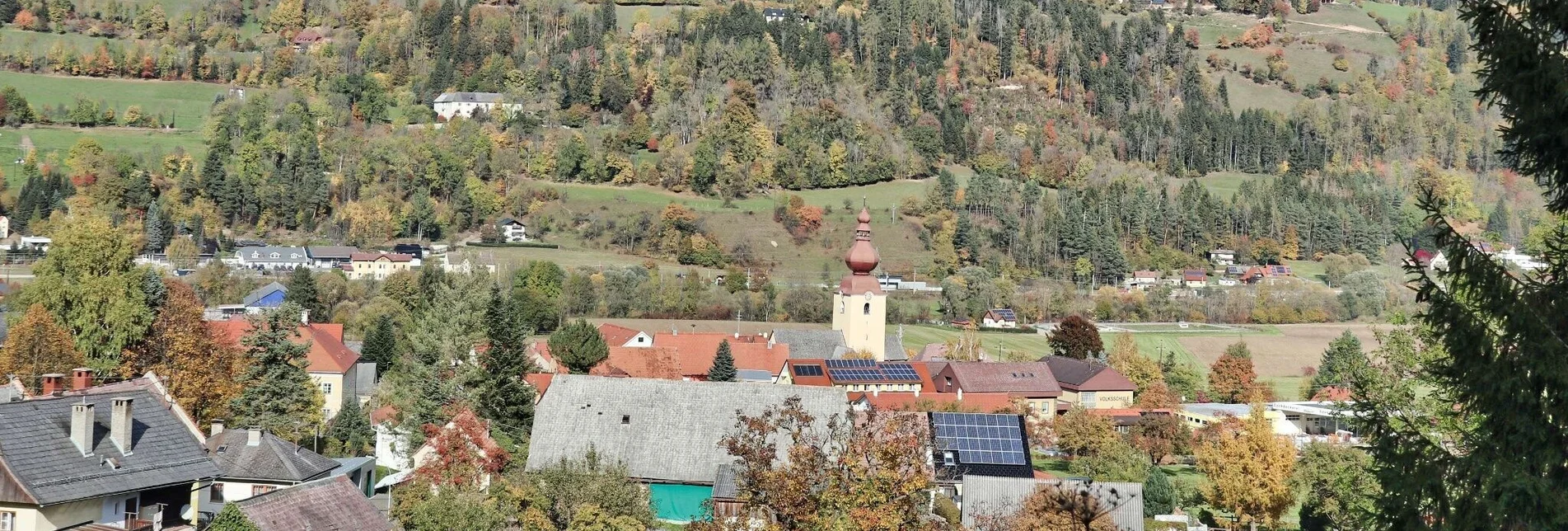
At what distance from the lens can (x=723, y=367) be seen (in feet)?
221

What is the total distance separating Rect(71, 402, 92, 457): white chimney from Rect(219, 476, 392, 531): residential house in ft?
10.6

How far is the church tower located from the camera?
7956 cm

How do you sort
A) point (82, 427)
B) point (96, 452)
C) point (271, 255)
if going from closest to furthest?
point (82, 427) < point (96, 452) < point (271, 255)

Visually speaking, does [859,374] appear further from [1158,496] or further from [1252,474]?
[1252,474]

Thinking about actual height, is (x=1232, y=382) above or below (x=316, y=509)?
below

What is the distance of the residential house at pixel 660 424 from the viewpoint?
39.2 metres

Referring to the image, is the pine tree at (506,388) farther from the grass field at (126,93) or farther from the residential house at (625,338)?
the grass field at (126,93)

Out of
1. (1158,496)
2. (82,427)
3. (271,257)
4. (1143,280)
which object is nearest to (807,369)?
(1158,496)

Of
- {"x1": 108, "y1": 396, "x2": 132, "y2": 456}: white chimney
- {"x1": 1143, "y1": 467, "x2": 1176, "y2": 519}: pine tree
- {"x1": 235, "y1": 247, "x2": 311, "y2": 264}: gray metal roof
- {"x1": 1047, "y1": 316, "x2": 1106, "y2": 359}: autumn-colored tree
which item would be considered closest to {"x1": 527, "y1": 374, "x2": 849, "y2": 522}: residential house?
{"x1": 1143, "y1": 467, "x2": 1176, "y2": 519}: pine tree

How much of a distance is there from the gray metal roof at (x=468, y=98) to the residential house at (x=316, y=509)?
426 ft

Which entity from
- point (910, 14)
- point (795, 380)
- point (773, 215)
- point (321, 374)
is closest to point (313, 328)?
point (321, 374)

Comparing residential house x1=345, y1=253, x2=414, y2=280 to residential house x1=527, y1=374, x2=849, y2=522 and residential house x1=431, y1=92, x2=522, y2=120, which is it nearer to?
residential house x1=431, y1=92, x2=522, y2=120

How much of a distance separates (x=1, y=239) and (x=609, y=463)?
301 ft

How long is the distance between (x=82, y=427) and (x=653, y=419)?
16.6 m
